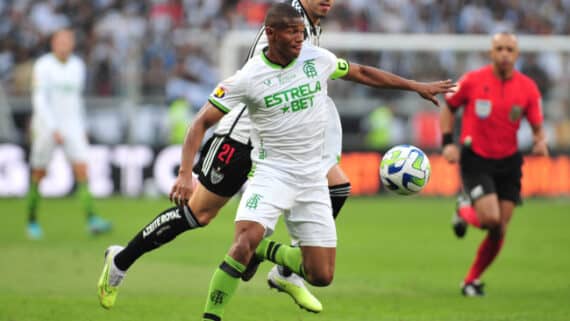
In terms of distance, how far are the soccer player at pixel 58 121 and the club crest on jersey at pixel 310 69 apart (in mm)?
7540

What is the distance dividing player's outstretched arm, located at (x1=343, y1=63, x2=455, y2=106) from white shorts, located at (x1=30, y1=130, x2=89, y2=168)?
25.3ft

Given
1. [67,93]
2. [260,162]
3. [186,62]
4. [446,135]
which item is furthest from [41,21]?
[260,162]

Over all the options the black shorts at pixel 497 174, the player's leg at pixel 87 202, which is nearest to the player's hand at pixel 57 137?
the player's leg at pixel 87 202

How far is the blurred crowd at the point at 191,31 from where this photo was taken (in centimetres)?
2223

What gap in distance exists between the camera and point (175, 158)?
20562mm

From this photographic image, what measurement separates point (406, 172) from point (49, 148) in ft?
25.3

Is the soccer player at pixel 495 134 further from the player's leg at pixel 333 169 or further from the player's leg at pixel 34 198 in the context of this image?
the player's leg at pixel 34 198

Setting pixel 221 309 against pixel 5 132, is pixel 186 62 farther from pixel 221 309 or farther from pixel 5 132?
pixel 221 309

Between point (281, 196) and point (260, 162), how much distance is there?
310mm

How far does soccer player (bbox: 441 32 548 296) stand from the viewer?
9.97 metres

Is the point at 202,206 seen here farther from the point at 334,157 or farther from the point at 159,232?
the point at 334,157

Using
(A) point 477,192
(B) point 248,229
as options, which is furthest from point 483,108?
(B) point 248,229

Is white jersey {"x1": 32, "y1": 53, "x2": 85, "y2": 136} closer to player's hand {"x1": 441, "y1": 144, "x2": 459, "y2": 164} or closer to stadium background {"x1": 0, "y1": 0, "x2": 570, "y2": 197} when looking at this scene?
stadium background {"x1": 0, "y1": 0, "x2": 570, "y2": 197}

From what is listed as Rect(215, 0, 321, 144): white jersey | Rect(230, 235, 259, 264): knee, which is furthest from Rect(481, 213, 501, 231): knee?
Rect(230, 235, 259, 264): knee
